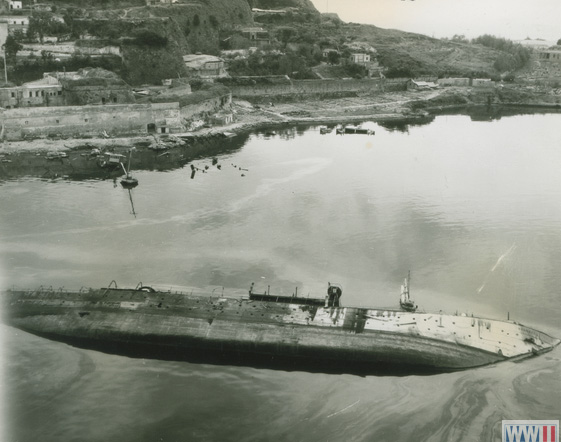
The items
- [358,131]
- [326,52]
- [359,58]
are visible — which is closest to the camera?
[358,131]

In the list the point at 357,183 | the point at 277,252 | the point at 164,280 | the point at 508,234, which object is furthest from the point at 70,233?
the point at 508,234

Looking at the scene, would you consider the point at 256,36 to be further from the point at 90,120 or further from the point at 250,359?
the point at 250,359

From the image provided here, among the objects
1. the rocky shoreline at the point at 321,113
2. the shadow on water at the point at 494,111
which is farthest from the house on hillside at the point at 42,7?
the shadow on water at the point at 494,111

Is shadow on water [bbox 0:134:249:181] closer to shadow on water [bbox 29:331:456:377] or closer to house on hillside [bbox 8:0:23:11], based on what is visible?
shadow on water [bbox 29:331:456:377]

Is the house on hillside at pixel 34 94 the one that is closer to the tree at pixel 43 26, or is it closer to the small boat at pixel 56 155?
the small boat at pixel 56 155

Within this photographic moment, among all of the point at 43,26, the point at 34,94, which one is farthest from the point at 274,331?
the point at 43,26

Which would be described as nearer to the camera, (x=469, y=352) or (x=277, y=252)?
(x=469, y=352)

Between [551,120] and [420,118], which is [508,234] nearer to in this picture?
[420,118]

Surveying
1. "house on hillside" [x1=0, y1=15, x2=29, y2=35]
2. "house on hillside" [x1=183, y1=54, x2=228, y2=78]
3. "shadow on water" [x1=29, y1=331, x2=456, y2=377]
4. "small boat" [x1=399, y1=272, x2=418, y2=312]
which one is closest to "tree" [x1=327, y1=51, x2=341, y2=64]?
"house on hillside" [x1=183, y1=54, x2=228, y2=78]
